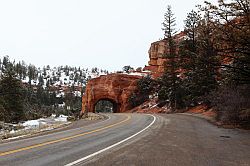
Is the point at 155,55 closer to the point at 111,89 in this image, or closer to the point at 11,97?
the point at 111,89

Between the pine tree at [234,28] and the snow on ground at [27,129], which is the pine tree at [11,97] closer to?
the snow on ground at [27,129]

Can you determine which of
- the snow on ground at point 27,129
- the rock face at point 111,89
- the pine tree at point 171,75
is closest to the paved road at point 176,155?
the snow on ground at point 27,129

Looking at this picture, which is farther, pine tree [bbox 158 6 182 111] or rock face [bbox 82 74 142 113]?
rock face [bbox 82 74 142 113]

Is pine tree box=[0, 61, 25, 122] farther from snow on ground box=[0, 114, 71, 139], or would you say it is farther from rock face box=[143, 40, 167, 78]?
rock face box=[143, 40, 167, 78]

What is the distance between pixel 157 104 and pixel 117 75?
1967cm

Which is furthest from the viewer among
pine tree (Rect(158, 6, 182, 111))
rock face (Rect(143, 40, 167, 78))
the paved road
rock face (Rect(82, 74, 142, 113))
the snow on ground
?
rock face (Rect(143, 40, 167, 78))

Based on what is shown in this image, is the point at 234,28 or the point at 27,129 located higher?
the point at 234,28

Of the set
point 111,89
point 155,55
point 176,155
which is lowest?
point 176,155

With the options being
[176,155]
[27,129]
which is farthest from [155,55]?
[176,155]

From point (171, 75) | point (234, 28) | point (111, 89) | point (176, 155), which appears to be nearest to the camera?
point (176, 155)

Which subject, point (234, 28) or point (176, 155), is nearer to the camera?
point (176, 155)

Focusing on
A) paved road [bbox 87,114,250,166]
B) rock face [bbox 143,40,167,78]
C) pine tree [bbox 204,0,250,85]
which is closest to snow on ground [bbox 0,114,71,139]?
paved road [bbox 87,114,250,166]

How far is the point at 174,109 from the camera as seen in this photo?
42.8m

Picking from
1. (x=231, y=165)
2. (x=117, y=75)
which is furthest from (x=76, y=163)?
(x=117, y=75)
